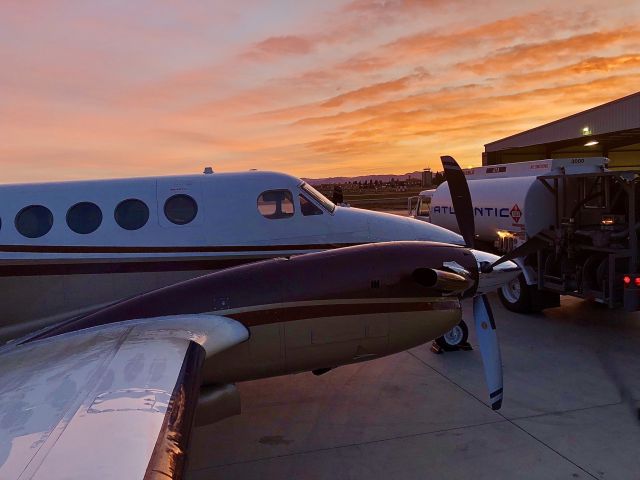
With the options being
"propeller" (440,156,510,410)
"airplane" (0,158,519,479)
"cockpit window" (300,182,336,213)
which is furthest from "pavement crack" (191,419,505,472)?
"cockpit window" (300,182,336,213)

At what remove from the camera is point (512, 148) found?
92.1 ft

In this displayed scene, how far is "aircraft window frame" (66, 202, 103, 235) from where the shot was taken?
7559 mm

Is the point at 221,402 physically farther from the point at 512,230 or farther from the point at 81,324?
the point at 512,230

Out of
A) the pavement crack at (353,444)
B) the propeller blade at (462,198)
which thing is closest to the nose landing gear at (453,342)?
the propeller blade at (462,198)

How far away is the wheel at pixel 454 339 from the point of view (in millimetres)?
8367

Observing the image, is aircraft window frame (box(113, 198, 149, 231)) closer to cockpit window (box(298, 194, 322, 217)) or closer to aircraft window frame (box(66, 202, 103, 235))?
aircraft window frame (box(66, 202, 103, 235))

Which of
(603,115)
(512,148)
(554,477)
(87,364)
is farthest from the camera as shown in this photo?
(512,148)

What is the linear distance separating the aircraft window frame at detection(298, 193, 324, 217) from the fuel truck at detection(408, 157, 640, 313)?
3395 mm

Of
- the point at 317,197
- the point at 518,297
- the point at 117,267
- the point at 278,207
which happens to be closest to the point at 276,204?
the point at 278,207

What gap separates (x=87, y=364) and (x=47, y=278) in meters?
4.29

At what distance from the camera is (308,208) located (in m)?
8.34

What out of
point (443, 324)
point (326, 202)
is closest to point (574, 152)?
point (326, 202)

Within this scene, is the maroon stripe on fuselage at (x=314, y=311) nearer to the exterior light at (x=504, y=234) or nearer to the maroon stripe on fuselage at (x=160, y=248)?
the maroon stripe on fuselage at (x=160, y=248)

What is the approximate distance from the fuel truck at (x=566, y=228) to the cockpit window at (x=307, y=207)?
342 centimetres
